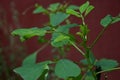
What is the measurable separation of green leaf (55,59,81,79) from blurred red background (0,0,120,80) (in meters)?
0.89

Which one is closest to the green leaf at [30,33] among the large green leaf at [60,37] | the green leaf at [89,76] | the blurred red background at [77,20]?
the large green leaf at [60,37]

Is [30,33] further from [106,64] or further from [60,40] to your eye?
[106,64]

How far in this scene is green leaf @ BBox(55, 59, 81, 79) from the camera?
2.61 feet

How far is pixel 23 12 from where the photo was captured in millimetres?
2633

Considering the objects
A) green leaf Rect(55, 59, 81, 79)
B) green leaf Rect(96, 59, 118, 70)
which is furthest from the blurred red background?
green leaf Rect(55, 59, 81, 79)

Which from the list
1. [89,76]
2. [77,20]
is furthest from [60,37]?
[77,20]

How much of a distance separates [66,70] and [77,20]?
150 centimetres

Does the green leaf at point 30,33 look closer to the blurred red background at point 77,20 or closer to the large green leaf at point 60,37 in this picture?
the large green leaf at point 60,37

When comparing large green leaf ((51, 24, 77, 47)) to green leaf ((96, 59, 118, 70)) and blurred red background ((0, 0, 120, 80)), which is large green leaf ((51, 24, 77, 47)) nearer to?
green leaf ((96, 59, 118, 70))

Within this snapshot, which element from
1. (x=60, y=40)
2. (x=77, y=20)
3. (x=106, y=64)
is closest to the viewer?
(x=60, y=40)

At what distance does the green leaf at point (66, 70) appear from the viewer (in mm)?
796

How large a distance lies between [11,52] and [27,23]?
0.36 meters

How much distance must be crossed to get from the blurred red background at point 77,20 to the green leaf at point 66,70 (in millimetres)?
891

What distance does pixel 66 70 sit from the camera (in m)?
0.80
